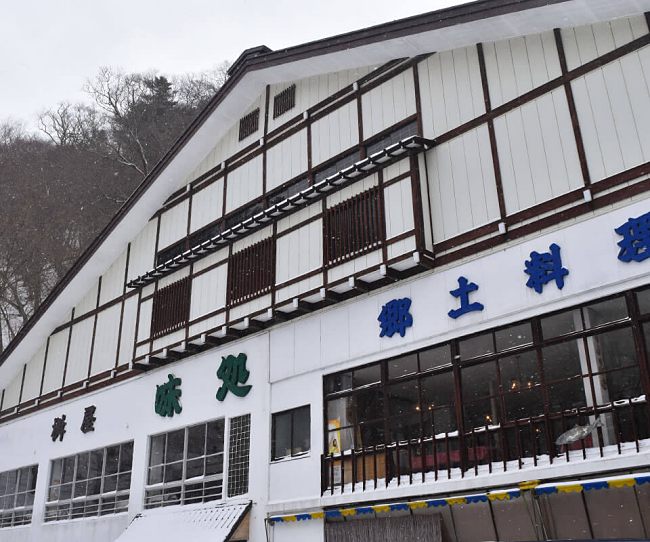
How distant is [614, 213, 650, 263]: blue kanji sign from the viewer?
31.8ft

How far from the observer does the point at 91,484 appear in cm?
1852

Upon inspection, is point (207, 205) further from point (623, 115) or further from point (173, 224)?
point (623, 115)

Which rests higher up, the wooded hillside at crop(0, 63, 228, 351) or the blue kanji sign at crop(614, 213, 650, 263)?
the wooded hillside at crop(0, 63, 228, 351)

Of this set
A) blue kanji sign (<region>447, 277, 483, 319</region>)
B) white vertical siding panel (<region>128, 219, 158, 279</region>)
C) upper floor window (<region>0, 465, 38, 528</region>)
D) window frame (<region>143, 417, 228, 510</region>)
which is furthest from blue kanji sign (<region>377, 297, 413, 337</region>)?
upper floor window (<region>0, 465, 38, 528</region>)

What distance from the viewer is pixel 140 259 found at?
65.6 feet

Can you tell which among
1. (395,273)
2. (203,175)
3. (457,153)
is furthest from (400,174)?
(203,175)

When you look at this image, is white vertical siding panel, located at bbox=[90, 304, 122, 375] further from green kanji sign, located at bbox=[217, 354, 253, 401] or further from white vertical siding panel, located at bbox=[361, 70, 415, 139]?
white vertical siding panel, located at bbox=[361, 70, 415, 139]

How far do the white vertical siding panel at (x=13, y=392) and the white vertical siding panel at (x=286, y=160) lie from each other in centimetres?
1300

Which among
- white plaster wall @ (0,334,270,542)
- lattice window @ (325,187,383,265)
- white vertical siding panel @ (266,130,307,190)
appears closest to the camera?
lattice window @ (325,187,383,265)

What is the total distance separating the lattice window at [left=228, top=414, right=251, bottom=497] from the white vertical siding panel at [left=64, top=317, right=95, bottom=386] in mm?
7533

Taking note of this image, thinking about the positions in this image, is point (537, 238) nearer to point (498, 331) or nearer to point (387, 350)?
point (498, 331)

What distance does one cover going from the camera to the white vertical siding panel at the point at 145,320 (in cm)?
1808

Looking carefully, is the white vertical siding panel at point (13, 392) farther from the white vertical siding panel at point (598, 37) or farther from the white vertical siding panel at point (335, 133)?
the white vertical siding panel at point (598, 37)

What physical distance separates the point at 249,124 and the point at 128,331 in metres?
6.76
